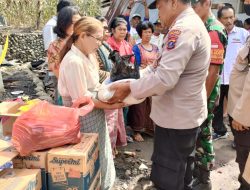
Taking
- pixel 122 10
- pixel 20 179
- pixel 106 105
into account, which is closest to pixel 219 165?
pixel 106 105

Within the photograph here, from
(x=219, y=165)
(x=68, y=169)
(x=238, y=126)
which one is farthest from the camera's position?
(x=219, y=165)

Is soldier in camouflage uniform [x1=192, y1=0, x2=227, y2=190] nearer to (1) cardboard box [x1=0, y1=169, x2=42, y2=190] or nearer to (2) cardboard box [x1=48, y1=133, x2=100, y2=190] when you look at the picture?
(2) cardboard box [x1=48, y1=133, x2=100, y2=190]

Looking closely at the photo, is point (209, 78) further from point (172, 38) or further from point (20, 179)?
point (20, 179)

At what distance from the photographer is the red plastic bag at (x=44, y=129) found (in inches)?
72.4

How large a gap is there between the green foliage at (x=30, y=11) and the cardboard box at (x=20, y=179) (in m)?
10.6

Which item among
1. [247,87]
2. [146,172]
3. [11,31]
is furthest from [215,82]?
[11,31]

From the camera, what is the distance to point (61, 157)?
1819mm

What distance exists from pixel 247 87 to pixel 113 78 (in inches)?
39.6

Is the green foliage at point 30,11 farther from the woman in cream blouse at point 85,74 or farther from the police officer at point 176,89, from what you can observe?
the police officer at point 176,89

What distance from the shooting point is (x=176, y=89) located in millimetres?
2074

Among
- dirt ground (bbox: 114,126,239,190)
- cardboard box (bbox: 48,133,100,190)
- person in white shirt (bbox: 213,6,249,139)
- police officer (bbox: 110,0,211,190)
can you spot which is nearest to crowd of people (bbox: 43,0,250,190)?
police officer (bbox: 110,0,211,190)

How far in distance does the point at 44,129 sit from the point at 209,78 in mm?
1599

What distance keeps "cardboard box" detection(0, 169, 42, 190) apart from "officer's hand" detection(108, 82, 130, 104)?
74 cm

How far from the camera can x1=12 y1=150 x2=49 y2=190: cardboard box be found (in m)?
1.85
